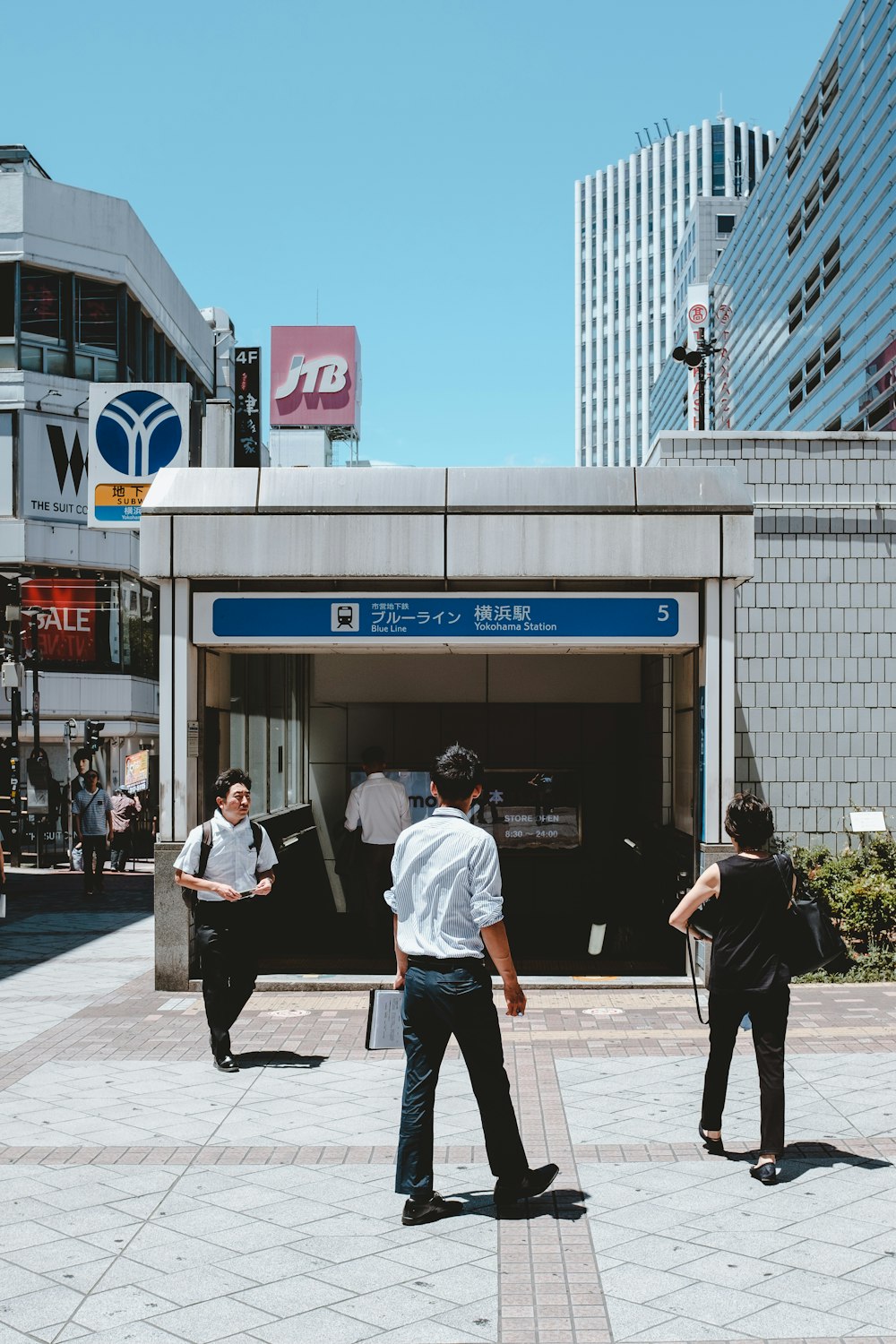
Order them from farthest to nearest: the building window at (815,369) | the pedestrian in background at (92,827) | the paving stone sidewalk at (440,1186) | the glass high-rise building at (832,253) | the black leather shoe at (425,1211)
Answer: the building window at (815,369) < the glass high-rise building at (832,253) < the pedestrian in background at (92,827) < the black leather shoe at (425,1211) < the paving stone sidewalk at (440,1186)

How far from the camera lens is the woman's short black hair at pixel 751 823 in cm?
644

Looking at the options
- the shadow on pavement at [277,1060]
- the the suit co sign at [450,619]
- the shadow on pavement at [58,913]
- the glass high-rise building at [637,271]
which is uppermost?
the glass high-rise building at [637,271]

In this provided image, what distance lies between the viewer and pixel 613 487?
10758mm

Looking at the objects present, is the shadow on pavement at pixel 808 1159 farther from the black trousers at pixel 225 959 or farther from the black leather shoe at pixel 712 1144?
the black trousers at pixel 225 959

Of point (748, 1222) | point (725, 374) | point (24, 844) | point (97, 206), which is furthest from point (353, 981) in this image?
point (725, 374)

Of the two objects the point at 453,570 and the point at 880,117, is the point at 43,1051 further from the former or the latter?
the point at 880,117

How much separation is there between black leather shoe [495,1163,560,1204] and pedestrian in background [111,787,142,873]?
66.2 feet

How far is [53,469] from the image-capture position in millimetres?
35438

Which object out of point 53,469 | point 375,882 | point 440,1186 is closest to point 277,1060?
point 440,1186

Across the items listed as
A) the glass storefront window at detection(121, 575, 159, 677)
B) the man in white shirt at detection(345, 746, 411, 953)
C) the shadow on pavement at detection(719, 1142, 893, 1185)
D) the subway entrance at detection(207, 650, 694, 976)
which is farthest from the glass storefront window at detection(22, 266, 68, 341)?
the shadow on pavement at detection(719, 1142, 893, 1185)

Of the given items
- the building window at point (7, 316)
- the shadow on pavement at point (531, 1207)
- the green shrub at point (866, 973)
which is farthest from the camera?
the building window at point (7, 316)

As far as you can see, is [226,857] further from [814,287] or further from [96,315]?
[814,287]

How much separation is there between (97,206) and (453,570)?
29358 millimetres

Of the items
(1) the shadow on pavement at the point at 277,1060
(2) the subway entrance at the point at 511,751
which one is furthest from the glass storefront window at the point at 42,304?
(1) the shadow on pavement at the point at 277,1060
